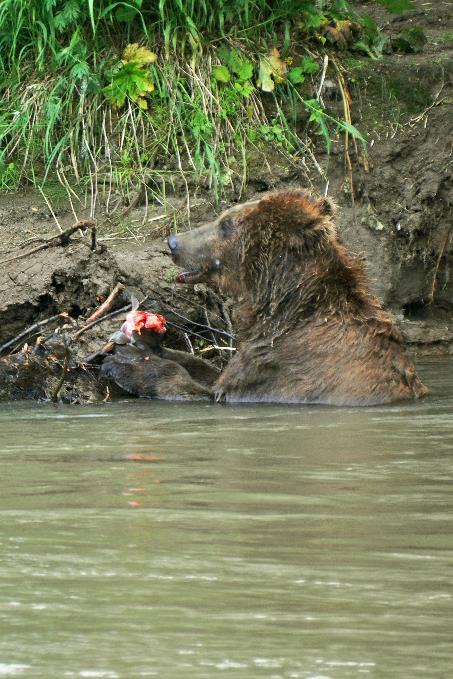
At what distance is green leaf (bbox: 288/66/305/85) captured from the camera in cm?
1071

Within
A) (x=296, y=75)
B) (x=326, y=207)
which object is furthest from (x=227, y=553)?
(x=296, y=75)

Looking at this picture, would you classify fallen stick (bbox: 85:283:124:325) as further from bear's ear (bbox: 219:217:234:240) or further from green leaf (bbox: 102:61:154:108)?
green leaf (bbox: 102:61:154:108)

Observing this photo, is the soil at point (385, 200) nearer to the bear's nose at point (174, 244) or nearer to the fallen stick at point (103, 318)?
the fallen stick at point (103, 318)

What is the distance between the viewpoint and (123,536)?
3914 mm

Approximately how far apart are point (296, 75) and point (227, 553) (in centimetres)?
757

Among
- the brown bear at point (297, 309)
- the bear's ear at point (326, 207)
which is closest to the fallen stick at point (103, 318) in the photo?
the brown bear at point (297, 309)

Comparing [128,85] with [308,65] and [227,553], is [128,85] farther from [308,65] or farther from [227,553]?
[227,553]

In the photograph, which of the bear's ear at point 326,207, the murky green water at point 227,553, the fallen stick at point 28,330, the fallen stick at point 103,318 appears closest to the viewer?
the murky green water at point 227,553

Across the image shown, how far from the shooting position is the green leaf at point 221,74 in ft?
33.8

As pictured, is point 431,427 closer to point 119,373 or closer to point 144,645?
point 119,373

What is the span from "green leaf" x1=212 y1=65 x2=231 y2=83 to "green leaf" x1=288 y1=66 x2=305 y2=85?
2.11 feet

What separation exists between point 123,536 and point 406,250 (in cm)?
731

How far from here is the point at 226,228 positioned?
7992 millimetres

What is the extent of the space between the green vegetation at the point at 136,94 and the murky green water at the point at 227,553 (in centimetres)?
430
